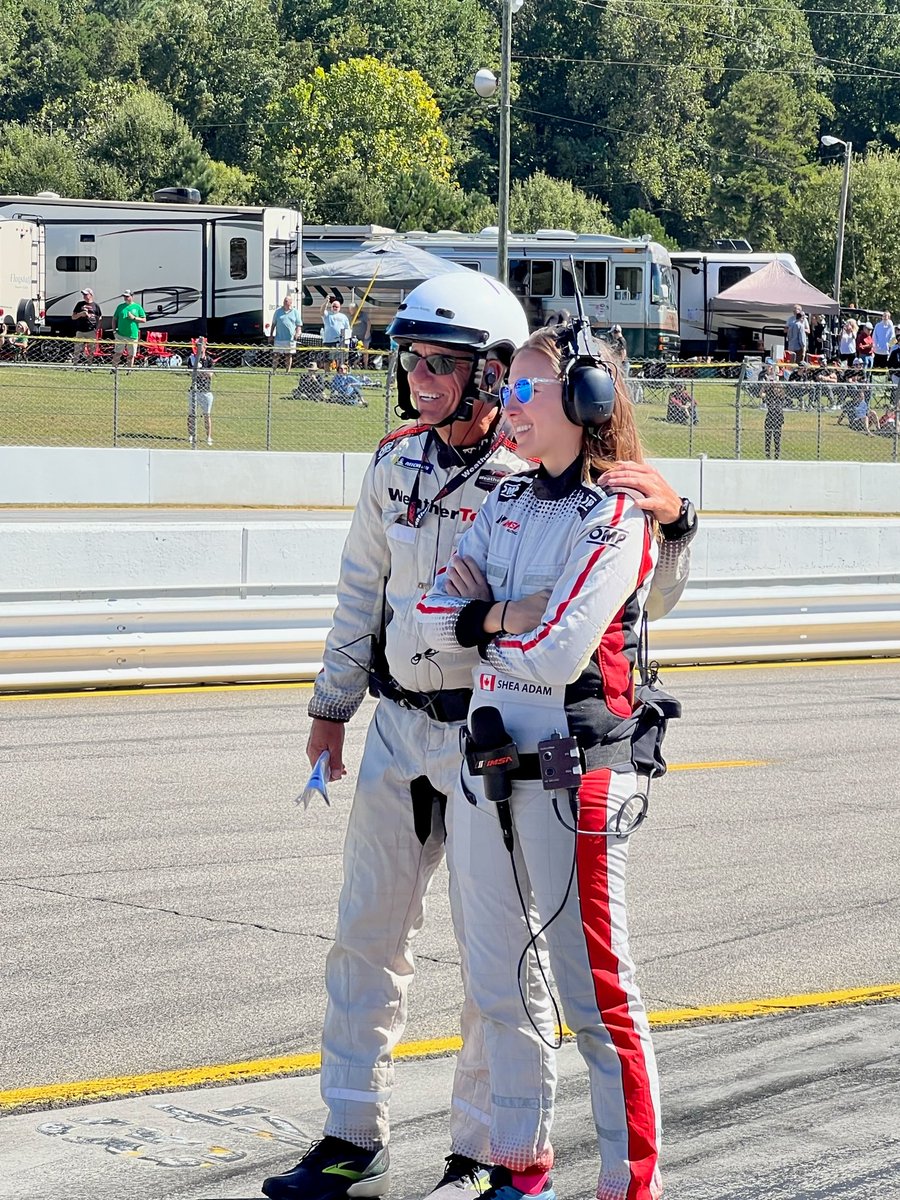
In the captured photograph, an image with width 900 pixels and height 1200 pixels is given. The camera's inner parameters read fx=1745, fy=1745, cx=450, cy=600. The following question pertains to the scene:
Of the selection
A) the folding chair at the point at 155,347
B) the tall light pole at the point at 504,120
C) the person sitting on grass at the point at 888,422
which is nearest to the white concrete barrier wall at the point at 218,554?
the person sitting on grass at the point at 888,422

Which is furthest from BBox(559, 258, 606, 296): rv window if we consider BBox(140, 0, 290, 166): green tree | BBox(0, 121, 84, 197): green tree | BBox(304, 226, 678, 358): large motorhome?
BBox(140, 0, 290, 166): green tree

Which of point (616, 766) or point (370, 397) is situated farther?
point (370, 397)

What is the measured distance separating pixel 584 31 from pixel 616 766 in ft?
389

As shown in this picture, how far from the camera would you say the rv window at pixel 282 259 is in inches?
1596

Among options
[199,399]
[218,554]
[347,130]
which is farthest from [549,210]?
[218,554]

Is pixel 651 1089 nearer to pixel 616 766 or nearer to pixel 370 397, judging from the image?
pixel 616 766

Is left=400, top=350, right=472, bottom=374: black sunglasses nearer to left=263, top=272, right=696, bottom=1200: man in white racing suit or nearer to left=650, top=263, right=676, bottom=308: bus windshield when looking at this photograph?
left=263, top=272, right=696, bottom=1200: man in white racing suit

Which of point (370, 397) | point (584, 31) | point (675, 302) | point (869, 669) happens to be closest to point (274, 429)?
point (370, 397)

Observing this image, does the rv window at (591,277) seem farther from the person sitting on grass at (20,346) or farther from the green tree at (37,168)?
the green tree at (37,168)

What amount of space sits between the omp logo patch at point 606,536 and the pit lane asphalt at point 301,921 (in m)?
1.56

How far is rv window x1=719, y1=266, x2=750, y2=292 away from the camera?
53.5 metres

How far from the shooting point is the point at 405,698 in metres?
3.97

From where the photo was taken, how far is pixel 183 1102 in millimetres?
4551

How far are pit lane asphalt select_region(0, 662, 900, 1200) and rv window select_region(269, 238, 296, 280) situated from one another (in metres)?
31.1
